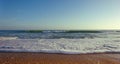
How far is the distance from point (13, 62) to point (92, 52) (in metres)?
3.57

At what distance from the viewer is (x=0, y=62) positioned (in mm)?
6035

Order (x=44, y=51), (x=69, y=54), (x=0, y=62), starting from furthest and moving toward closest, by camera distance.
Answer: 1. (x=44, y=51)
2. (x=69, y=54)
3. (x=0, y=62)

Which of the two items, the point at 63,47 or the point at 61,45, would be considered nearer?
the point at 63,47

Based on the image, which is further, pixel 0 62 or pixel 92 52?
pixel 92 52

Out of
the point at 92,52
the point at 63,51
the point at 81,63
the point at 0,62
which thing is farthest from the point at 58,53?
the point at 0,62

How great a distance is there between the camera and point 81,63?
20.2ft

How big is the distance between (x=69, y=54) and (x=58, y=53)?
0.50 metres

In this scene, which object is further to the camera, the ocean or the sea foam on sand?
the ocean

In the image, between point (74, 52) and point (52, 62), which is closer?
point (52, 62)

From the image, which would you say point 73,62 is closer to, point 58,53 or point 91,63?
point 91,63

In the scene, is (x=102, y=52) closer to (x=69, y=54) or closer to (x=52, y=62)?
(x=69, y=54)

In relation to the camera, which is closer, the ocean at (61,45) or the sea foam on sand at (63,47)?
the sea foam on sand at (63,47)

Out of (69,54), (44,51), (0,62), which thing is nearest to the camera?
(0,62)

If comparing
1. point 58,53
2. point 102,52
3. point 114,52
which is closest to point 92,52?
point 102,52
